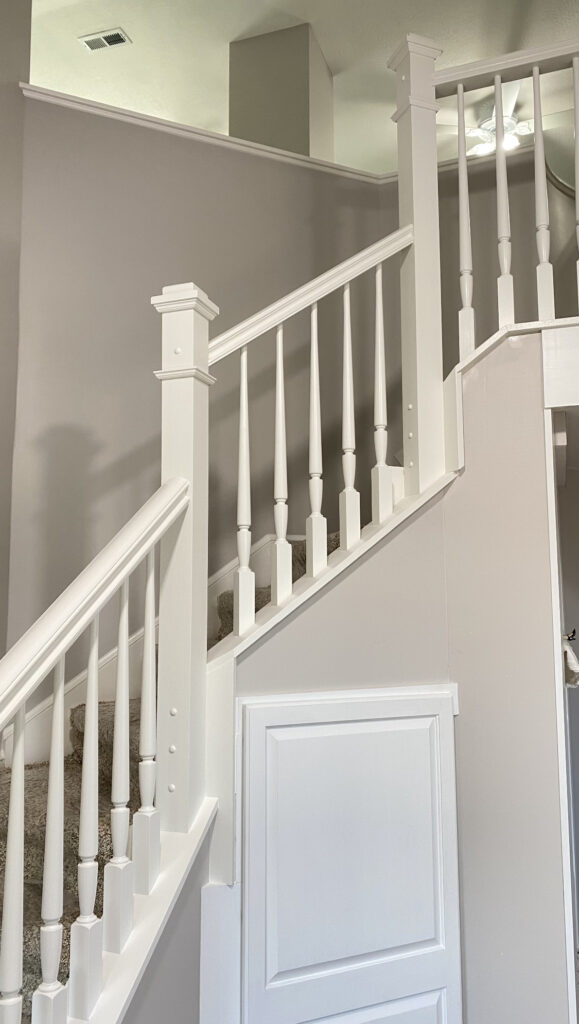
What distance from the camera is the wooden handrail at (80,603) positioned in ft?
3.77

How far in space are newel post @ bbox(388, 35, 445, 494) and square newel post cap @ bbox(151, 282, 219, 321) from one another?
27.4 inches

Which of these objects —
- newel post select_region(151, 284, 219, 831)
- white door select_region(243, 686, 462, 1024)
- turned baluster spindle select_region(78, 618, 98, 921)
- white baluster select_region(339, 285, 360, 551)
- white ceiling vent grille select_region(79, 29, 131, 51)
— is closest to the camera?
turned baluster spindle select_region(78, 618, 98, 921)

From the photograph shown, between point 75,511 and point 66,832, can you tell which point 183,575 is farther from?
point 75,511

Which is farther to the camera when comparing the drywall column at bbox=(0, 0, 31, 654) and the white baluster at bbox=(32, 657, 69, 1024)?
the drywall column at bbox=(0, 0, 31, 654)

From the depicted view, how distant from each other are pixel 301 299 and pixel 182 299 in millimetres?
375

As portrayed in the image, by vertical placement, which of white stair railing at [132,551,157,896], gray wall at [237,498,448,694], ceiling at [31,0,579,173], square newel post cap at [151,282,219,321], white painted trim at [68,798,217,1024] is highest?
ceiling at [31,0,579,173]

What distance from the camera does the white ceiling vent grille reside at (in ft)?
12.3

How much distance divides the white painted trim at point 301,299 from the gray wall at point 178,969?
3.87 feet

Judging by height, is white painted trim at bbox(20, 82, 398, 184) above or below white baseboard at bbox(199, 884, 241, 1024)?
above

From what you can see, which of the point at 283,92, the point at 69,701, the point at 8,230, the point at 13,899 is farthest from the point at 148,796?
the point at 283,92

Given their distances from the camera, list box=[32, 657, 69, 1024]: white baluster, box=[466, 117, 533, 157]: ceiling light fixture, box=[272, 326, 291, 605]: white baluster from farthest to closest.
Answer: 1. box=[466, 117, 533, 157]: ceiling light fixture
2. box=[272, 326, 291, 605]: white baluster
3. box=[32, 657, 69, 1024]: white baluster

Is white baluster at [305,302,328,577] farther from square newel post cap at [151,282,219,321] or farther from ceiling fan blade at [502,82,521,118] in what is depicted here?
ceiling fan blade at [502,82,521,118]

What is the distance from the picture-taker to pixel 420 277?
2178 millimetres

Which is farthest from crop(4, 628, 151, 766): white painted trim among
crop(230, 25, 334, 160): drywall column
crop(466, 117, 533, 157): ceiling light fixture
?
crop(466, 117, 533, 157): ceiling light fixture
